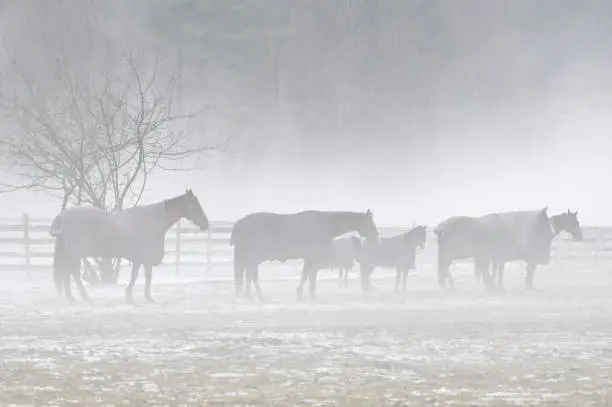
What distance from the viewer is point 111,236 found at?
15.9 m

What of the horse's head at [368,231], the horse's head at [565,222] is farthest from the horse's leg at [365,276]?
the horse's head at [565,222]

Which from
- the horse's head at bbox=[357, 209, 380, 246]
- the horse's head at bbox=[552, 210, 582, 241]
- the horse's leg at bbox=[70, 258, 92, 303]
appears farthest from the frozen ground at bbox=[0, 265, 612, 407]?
the horse's head at bbox=[552, 210, 582, 241]

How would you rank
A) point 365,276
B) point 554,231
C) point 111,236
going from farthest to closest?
point 554,231 < point 365,276 < point 111,236

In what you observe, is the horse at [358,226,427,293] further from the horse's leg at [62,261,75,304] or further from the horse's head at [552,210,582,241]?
the horse's leg at [62,261,75,304]

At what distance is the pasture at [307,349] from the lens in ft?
25.5

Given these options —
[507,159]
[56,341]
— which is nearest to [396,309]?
[56,341]

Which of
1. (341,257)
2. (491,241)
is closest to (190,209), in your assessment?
(341,257)

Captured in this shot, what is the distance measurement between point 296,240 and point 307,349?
7.08 m

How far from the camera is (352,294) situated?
18.7 meters

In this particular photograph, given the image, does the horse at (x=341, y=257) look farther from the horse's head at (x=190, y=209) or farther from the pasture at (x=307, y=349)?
the horse's head at (x=190, y=209)

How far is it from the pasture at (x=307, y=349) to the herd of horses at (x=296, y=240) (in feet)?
2.34

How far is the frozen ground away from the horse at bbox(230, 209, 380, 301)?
0.62 meters

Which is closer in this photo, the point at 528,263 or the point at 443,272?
the point at 443,272

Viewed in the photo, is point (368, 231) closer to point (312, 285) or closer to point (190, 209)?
point (312, 285)
